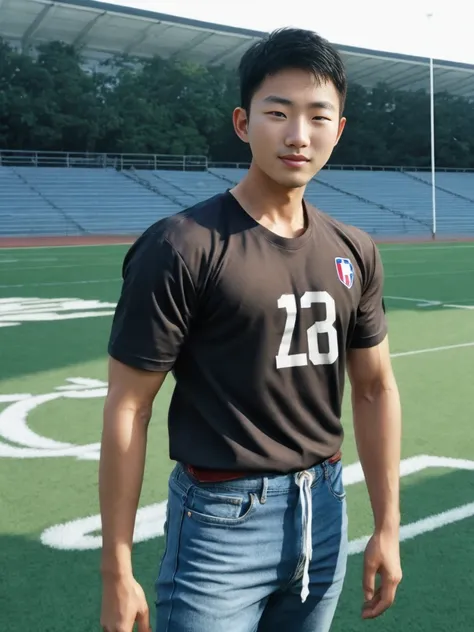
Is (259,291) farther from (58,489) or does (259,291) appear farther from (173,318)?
(58,489)

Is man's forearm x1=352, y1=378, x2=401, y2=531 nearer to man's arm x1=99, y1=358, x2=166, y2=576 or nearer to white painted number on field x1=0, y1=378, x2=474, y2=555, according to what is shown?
man's arm x1=99, y1=358, x2=166, y2=576

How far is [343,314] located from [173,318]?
43 centimetres

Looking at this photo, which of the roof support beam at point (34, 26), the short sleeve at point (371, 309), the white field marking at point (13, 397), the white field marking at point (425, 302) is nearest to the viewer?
the short sleeve at point (371, 309)

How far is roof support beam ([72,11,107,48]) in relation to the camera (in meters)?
46.9

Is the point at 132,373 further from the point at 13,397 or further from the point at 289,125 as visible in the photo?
the point at 13,397

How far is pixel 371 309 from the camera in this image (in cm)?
220

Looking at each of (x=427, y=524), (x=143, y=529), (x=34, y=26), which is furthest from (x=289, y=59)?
(x=34, y=26)

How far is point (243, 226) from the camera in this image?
6.33 ft

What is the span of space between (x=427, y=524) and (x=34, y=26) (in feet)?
156

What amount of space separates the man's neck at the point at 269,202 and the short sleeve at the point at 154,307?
262 millimetres

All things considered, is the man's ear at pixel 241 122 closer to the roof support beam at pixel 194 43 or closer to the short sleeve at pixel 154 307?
the short sleeve at pixel 154 307

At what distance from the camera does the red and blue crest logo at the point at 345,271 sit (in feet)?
6.62

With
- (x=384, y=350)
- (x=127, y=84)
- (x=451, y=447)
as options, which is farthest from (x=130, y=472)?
(x=127, y=84)

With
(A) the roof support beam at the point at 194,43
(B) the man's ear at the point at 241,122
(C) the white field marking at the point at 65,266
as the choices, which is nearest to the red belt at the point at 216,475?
(B) the man's ear at the point at 241,122
